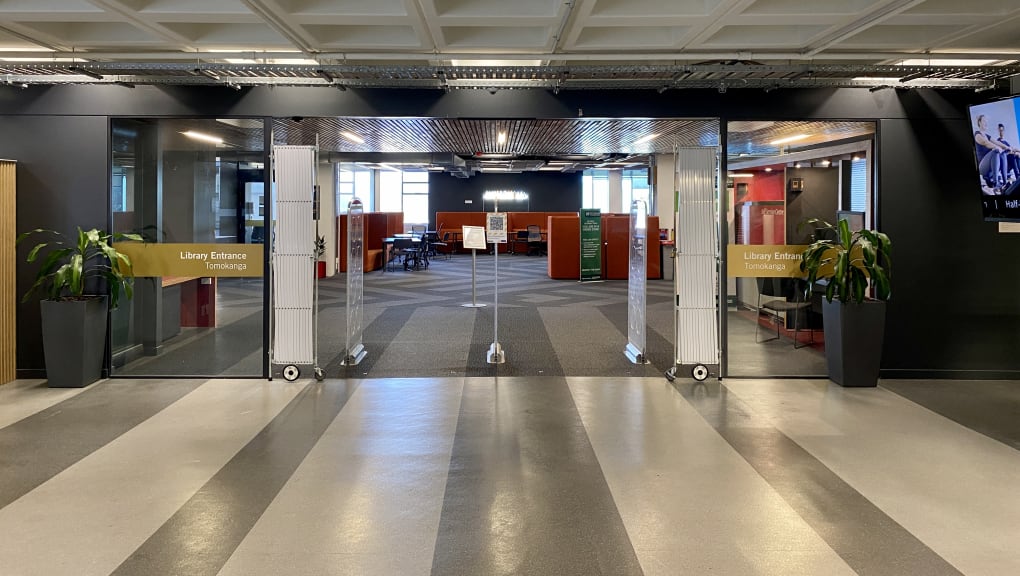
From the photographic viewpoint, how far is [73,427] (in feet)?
15.3

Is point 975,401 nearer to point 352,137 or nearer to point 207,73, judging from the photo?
point 207,73

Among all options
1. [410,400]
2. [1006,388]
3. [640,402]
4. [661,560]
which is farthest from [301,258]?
[1006,388]

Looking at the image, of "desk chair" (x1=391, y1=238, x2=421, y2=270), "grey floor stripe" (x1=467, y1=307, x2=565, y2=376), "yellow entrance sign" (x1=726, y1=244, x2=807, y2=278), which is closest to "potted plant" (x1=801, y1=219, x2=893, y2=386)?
"yellow entrance sign" (x1=726, y1=244, x2=807, y2=278)

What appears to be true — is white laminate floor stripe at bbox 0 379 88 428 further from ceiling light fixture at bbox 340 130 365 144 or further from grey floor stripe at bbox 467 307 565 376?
ceiling light fixture at bbox 340 130 365 144

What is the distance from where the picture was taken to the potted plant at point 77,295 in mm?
5652

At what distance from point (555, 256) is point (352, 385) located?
1016cm

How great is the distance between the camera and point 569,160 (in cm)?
1817

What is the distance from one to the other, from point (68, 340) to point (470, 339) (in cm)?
405

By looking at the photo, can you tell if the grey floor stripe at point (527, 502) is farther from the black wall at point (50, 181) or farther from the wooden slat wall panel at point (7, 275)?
the wooden slat wall panel at point (7, 275)

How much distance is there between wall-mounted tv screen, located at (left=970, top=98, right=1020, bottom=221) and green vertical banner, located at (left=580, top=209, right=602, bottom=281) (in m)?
10.1

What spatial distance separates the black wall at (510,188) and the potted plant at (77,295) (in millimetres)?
20242

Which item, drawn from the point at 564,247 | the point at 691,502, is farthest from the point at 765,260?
the point at 564,247

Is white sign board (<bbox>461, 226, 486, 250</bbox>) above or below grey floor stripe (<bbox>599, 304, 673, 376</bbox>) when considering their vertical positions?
above

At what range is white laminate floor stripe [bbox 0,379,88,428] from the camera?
4.96 metres
